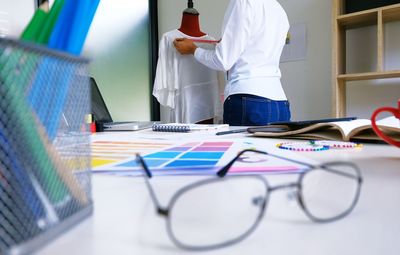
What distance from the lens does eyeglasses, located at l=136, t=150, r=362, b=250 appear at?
0.61 ft

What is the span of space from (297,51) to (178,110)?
2.82 ft

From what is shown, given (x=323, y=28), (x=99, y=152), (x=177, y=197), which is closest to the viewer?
(x=177, y=197)

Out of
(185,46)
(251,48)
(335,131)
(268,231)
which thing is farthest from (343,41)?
(268,231)

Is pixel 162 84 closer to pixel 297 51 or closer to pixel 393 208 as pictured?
pixel 297 51

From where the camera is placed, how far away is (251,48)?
1.31 m

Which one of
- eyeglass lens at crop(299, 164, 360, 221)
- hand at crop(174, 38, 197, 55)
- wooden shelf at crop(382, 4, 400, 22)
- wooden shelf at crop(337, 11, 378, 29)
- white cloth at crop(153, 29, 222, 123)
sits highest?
wooden shelf at crop(337, 11, 378, 29)

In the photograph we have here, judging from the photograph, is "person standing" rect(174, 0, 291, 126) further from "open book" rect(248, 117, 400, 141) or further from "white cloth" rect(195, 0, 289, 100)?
"open book" rect(248, 117, 400, 141)

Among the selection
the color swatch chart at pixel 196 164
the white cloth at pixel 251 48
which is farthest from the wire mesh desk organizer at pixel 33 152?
the white cloth at pixel 251 48

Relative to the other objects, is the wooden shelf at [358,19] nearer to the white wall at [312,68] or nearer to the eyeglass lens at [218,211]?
the white wall at [312,68]

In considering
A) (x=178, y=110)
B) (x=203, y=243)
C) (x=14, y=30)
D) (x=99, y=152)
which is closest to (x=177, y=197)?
(x=203, y=243)

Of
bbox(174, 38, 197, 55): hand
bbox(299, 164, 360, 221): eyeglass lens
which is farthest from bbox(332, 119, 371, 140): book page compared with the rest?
bbox(174, 38, 197, 55): hand

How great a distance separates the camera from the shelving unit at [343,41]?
5.10 feet

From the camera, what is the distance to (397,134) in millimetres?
562

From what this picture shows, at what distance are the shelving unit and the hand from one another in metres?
0.71
